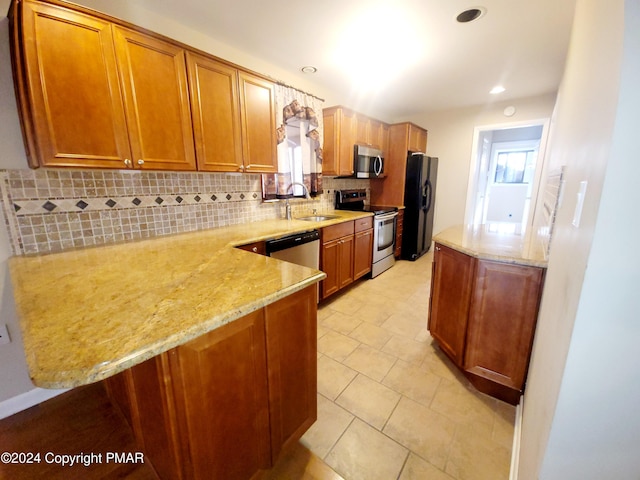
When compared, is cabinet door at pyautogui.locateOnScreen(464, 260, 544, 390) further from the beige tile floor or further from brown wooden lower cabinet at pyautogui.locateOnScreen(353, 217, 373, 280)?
brown wooden lower cabinet at pyautogui.locateOnScreen(353, 217, 373, 280)

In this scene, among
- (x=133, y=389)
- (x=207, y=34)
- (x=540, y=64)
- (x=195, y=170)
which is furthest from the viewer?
(x=540, y=64)

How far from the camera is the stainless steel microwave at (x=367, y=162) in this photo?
3388 mm

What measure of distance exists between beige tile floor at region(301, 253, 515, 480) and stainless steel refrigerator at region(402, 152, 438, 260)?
1.98m

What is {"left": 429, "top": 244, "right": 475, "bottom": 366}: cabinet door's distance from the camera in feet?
5.31

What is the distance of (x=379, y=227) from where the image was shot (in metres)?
A: 3.42

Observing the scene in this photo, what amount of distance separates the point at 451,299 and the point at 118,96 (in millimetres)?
2432

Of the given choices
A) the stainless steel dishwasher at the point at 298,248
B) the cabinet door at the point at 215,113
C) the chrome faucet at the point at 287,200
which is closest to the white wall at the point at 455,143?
the chrome faucet at the point at 287,200

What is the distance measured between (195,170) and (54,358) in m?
1.48

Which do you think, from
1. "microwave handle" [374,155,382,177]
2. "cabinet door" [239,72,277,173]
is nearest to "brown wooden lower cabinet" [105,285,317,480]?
"cabinet door" [239,72,277,173]

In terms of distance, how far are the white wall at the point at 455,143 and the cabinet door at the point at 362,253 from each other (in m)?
2.03

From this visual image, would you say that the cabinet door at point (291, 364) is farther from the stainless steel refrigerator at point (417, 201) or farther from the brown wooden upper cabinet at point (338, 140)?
the stainless steel refrigerator at point (417, 201)

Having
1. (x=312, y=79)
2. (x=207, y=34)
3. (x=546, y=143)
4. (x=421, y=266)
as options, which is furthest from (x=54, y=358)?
(x=546, y=143)

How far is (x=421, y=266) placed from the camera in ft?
12.9

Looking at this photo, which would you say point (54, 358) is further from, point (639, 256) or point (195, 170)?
point (195, 170)
